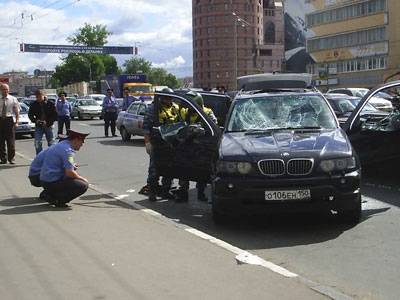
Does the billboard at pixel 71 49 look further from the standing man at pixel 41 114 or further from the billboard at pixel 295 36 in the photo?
the standing man at pixel 41 114

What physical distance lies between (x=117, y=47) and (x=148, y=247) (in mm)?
79925

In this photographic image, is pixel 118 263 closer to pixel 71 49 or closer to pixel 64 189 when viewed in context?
pixel 64 189

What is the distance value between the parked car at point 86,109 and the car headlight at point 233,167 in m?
32.7

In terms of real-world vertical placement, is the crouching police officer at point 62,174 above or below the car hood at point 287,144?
below

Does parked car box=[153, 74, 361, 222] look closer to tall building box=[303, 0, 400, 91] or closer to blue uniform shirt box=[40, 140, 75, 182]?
blue uniform shirt box=[40, 140, 75, 182]

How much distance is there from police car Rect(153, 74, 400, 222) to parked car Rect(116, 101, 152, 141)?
12.1 m

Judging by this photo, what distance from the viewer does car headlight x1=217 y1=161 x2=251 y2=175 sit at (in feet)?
21.1

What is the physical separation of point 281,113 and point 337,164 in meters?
1.56

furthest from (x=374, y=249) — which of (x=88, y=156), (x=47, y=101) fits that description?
(x=88, y=156)

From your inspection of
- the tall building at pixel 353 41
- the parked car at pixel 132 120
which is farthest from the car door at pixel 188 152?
the tall building at pixel 353 41

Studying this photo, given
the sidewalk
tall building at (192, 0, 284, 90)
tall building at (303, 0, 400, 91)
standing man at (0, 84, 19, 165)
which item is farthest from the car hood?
tall building at (192, 0, 284, 90)

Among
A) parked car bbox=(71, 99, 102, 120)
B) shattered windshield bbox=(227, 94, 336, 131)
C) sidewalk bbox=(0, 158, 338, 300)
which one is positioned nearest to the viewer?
sidewalk bbox=(0, 158, 338, 300)

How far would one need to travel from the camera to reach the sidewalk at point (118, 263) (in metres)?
4.36

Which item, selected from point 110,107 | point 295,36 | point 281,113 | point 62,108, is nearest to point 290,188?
point 281,113
